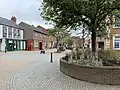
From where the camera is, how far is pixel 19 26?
192 ft

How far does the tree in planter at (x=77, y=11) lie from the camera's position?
39.5ft

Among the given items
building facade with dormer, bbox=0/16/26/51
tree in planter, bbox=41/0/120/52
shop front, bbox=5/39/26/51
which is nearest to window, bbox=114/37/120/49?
tree in planter, bbox=41/0/120/52

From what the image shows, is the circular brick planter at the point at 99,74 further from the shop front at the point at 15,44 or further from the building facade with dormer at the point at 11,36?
the shop front at the point at 15,44

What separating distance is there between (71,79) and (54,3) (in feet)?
16.0

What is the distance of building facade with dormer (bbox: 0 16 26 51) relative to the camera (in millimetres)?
48225

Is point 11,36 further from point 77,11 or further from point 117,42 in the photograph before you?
point 77,11

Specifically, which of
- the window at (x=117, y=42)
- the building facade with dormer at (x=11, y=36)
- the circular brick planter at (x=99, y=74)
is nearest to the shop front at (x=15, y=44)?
the building facade with dormer at (x=11, y=36)

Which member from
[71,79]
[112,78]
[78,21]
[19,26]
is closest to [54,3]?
[78,21]

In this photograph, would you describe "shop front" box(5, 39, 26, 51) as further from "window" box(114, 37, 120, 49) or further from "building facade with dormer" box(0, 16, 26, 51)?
"window" box(114, 37, 120, 49)

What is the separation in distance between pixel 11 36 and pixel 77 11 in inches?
1662

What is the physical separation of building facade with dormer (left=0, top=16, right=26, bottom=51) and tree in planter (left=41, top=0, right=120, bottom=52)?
117 feet

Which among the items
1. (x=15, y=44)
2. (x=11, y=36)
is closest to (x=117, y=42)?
(x=11, y=36)

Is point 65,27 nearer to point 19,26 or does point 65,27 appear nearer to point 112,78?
point 112,78

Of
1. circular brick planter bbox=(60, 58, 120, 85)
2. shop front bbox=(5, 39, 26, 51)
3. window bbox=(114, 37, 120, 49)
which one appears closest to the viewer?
circular brick planter bbox=(60, 58, 120, 85)
